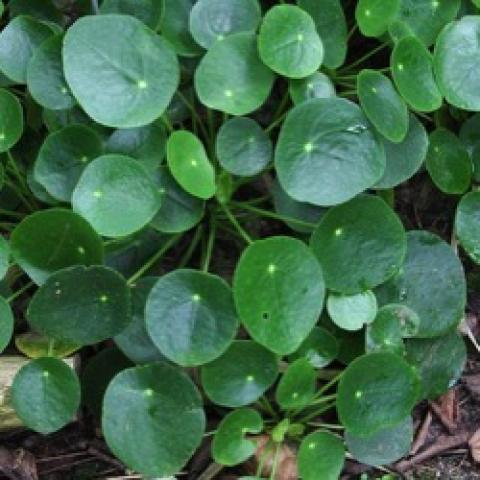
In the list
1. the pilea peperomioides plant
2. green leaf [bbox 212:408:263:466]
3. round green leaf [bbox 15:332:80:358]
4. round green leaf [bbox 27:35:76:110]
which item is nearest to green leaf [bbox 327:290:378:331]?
the pilea peperomioides plant

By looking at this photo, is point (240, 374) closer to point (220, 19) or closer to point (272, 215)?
point (272, 215)

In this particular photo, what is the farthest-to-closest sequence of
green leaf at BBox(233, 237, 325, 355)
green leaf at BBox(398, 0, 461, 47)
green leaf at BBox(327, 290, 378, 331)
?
green leaf at BBox(398, 0, 461, 47) → green leaf at BBox(327, 290, 378, 331) → green leaf at BBox(233, 237, 325, 355)

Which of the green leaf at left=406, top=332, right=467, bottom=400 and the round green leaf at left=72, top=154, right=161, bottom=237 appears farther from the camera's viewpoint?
the green leaf at left=406, top=332, right=467, bottom=400

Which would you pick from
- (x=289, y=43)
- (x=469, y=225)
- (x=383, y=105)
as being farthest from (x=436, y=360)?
(x=289, y=43)

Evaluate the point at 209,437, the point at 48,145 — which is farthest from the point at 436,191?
the point at 48,145

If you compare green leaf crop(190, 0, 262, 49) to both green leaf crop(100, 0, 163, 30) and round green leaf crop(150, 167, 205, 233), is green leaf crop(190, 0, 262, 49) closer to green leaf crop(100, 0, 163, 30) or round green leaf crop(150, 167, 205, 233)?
green leaf crop(100, 0, 163, 30)

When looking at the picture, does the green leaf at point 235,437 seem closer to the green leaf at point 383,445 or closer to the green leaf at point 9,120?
the green leaf at point 383,445

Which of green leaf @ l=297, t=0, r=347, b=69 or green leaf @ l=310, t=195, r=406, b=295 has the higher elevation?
green leaf @ l=297, t=0, r=347, b=69

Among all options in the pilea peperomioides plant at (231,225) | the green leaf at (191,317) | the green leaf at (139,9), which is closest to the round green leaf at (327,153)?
the pilea peperomioides plant at (231,225)

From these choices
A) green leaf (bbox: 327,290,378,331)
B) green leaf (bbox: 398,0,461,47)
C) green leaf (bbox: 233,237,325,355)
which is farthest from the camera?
green leaf (bbox: 398,0,461,47)
